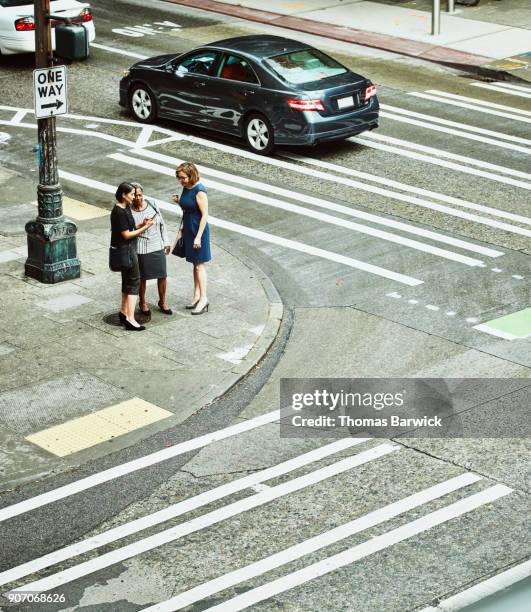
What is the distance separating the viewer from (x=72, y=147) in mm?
19375

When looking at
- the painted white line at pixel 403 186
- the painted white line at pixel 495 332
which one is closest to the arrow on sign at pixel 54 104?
the painted white line at pixel 495 332

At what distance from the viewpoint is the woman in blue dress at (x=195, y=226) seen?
12.6 metres

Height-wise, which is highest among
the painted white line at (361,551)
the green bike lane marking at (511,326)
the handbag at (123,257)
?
the handbag at (123,257)

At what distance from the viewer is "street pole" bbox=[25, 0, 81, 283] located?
528 inches

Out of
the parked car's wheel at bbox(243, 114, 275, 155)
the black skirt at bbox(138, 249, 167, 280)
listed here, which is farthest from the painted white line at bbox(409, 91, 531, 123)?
the black skirt at bbox(138, 249, 167, 280)

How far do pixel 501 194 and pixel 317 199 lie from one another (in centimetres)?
272

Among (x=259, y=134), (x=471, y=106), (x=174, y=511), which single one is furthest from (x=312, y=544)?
(x=471, y=106)

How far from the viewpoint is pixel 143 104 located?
20.4m

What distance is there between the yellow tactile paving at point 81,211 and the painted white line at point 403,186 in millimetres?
3757

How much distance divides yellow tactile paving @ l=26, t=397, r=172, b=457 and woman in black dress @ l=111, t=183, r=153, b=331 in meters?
1.78

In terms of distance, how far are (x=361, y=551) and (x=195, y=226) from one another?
5.69 meters

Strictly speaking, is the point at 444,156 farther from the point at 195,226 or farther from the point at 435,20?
the point at 435,20

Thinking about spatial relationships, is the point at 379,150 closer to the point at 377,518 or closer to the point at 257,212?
the point at 257,212

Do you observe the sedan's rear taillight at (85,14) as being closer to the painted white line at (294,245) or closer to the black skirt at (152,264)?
the painted white line at (294,245)
